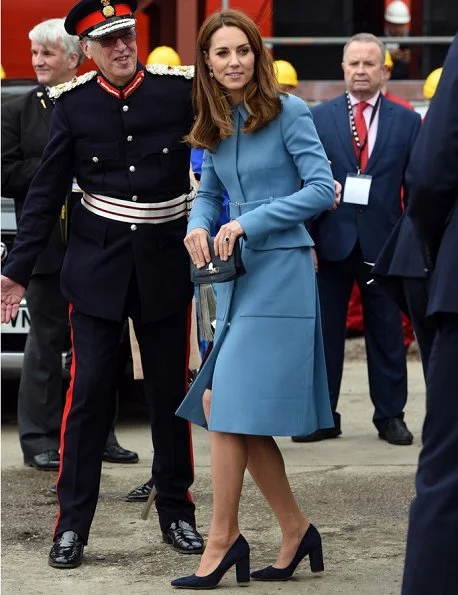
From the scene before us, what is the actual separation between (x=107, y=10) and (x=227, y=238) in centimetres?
102

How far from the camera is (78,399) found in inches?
214

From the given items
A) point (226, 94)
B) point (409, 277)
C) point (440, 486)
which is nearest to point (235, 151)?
point (226, 94)

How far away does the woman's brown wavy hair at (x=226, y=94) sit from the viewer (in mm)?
4965

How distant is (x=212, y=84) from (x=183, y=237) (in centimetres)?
Answer: 70

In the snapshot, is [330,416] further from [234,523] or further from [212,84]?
[212,84]

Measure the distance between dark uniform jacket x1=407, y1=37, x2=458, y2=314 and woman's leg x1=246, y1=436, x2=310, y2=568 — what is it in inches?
50.1

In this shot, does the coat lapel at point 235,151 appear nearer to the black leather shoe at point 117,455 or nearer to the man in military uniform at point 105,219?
the man in military uniform at point 105,219

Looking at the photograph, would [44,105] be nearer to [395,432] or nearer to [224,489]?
[395,432]

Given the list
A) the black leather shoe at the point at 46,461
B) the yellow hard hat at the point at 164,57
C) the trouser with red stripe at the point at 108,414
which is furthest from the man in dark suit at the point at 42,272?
the yellow hard hat at the point at 164,57

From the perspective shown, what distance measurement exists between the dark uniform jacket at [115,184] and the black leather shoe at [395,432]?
2287 millimetres

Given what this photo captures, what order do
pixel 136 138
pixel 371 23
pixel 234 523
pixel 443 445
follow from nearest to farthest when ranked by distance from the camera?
pixel 443 445 < pixel 234 523 < pixel 136 138 < pixel 371 23

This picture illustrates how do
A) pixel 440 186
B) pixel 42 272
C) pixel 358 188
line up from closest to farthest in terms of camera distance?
pixel 440 186 < pixel 42 272 < pixel 358 188

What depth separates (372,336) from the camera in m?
7.64

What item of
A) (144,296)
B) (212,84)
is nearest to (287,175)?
(212,84)
